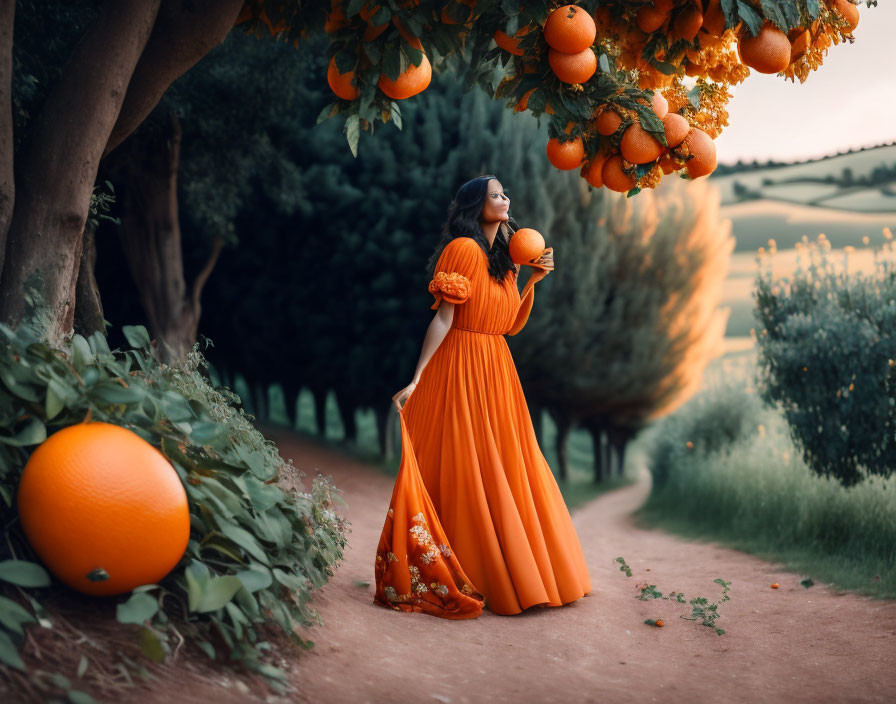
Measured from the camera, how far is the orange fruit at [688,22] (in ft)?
9.20

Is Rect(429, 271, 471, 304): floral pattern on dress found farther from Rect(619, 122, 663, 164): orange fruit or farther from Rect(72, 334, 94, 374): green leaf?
Rect(72, 334, 94, 374): green leaf

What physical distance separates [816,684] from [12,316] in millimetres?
3690

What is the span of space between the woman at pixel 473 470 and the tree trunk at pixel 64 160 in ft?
5.55

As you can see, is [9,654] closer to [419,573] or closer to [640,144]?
[419,573]

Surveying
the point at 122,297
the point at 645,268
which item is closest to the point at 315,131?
the point at 122,297

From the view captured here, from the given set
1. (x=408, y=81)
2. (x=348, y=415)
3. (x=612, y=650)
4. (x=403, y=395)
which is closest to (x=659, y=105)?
(x=408, y=81)

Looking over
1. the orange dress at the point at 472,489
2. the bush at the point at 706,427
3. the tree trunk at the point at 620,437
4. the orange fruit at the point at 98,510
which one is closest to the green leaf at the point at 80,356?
the orange fruit at the point at 98,510

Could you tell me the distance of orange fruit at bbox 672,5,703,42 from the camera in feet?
9.20

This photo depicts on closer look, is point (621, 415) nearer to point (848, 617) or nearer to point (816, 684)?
point (848, 617)

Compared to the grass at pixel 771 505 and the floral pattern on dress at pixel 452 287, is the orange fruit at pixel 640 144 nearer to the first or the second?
the floral pattern on dress at pixel 452 287

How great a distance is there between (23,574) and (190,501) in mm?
564

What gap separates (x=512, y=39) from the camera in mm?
3018

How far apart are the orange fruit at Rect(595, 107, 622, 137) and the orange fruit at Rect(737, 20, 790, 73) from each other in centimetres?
54

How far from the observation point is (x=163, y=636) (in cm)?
237
